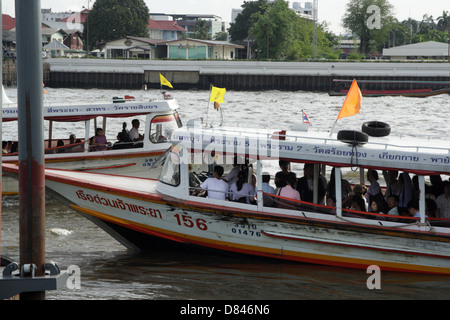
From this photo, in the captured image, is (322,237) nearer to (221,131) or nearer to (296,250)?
(296,250)

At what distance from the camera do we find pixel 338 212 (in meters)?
9.28

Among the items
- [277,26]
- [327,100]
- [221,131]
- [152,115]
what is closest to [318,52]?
[277,26]

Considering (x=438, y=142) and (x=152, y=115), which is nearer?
(x=438, y=142)

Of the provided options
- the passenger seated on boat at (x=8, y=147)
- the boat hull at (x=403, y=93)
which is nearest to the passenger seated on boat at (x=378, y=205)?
the passenger seated on boat at (x=8, y=147)

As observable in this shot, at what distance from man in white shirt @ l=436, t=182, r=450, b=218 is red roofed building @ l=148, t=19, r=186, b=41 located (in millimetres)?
114083

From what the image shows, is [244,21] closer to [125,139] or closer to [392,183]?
[125,139]

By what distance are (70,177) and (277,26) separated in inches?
2923

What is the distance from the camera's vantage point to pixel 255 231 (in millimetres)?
9602

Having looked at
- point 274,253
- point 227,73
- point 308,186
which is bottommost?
point 274,253

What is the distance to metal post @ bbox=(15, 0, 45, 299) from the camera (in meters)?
5.30

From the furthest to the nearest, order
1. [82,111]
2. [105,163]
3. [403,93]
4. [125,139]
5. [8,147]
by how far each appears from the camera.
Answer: [403,93]
[8,147]
[125,139]
[105,163]
[82,111]

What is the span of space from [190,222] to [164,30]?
115 metres

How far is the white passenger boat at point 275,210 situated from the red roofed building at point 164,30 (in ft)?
369

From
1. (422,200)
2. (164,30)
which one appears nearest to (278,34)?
(164,30)
